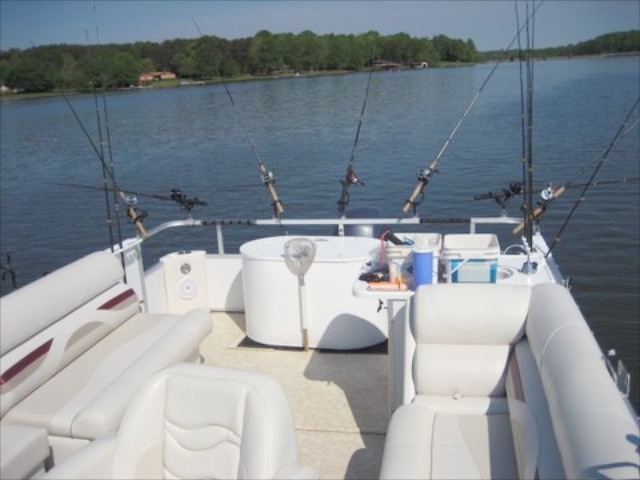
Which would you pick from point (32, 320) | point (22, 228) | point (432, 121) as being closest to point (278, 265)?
point (32, 320)

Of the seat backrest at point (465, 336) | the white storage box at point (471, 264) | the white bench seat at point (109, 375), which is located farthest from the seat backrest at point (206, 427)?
the white storage box at point (471, 264)

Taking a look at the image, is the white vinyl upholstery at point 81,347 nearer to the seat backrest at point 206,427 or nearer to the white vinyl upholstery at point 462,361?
the seat backrest at point 206,427

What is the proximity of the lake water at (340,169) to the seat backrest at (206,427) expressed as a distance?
14.3 feet

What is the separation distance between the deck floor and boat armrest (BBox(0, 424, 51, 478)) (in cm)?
110

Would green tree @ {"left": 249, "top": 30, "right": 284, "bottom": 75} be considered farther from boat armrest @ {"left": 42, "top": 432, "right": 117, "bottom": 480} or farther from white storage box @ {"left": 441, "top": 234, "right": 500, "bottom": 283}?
boat armrest @ {"left": 42, "top": 432, "right": 117, "bottom": 480}

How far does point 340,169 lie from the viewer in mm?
14312

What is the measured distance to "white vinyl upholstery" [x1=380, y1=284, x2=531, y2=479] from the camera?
92.3 inches

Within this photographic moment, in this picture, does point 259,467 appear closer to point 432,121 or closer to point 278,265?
point 278,265

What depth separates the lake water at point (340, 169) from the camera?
9.34 metres

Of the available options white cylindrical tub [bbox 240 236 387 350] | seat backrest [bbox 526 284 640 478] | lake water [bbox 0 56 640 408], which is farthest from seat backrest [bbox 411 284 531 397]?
lake water [bbox 0 56 640 408]

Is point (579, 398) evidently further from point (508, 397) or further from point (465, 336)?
point (465, 336)

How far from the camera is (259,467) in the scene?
6.25ft

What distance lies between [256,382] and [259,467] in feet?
0.83

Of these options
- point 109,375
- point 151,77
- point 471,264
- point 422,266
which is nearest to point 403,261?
point 422,266
